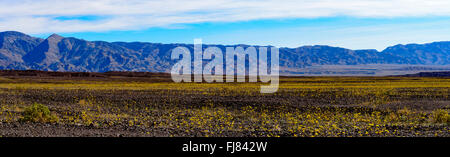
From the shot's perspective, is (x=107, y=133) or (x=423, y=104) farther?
(x=423, y=104)

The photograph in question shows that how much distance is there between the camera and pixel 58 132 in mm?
11695

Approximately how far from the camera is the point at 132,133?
38.8 feet

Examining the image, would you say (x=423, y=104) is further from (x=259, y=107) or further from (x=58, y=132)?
(x=58, y=132)

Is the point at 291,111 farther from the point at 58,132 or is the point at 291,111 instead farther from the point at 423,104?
the point at 58,132
